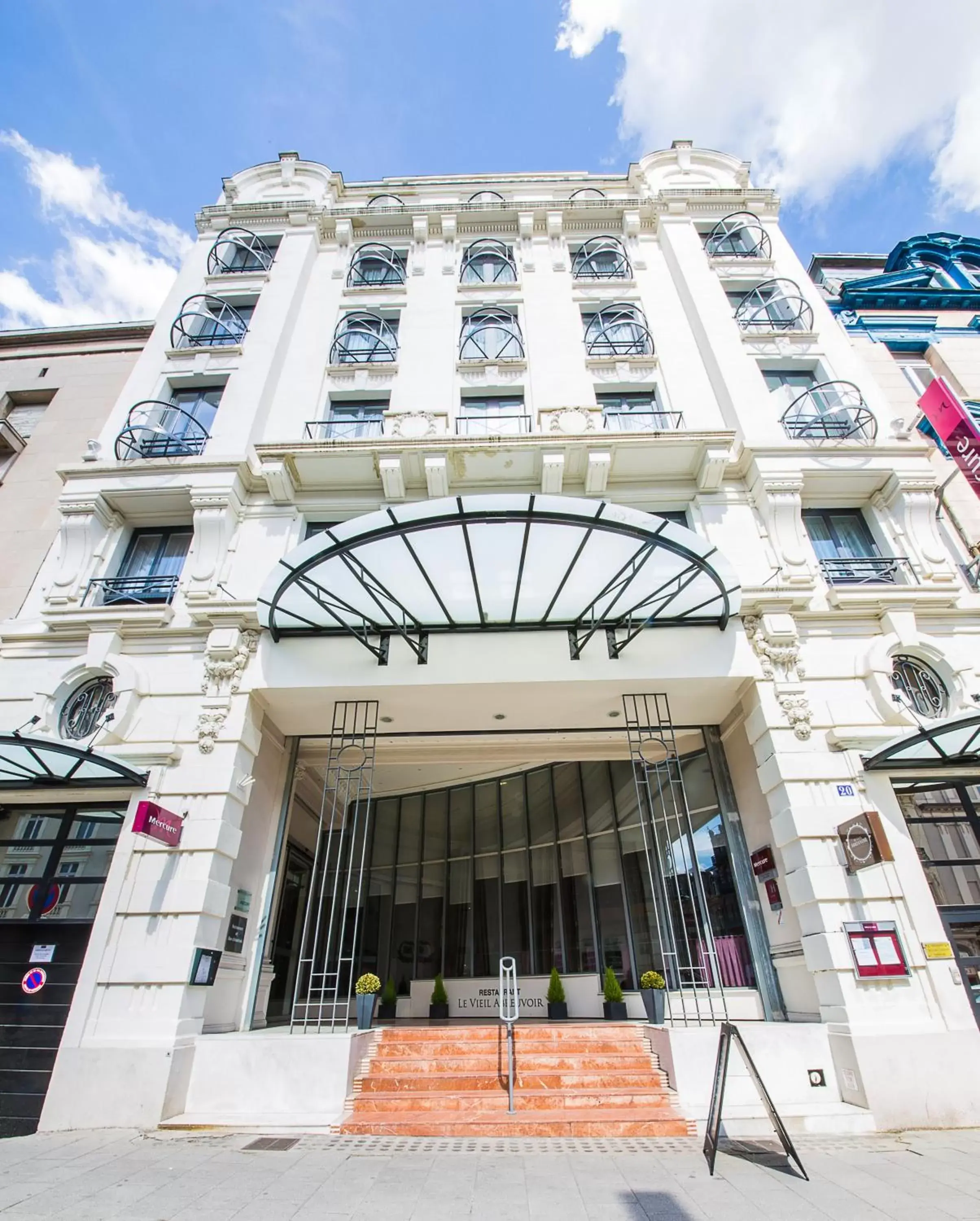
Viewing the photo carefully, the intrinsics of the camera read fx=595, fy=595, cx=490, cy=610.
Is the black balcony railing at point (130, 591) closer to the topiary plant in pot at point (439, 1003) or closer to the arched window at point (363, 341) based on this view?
the arched window at point (363, 341)

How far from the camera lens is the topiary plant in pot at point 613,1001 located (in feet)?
35.1

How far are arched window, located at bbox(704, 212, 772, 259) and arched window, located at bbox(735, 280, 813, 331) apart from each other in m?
1.97

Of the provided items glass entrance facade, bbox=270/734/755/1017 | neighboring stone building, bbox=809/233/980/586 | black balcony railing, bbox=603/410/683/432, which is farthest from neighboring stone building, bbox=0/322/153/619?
neighboring stone building, bbox=809/233/980/586

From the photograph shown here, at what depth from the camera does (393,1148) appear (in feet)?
19.6

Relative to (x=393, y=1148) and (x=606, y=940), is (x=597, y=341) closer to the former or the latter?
(x=606, y=940)

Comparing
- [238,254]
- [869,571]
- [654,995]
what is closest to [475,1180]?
[654,995]

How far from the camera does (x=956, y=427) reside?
11.5m

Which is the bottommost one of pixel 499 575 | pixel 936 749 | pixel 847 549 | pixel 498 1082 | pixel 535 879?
pixel 498 1082

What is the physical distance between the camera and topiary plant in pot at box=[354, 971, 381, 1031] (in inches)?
325

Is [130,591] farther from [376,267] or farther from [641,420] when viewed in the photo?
[376,267]

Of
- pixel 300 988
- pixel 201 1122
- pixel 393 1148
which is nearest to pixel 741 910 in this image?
pixel 393 1148

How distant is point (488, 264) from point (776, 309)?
25.8 ft

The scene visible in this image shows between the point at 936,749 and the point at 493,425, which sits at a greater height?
the point at 493,425

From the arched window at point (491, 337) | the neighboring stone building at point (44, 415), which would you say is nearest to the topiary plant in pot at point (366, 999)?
the neighboring stone building at point (44, 415)
